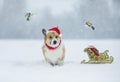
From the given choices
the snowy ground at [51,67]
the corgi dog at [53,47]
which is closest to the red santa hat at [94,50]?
the snowy ground at [51,67]

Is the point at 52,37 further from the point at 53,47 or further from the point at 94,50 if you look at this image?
the point at 94,50

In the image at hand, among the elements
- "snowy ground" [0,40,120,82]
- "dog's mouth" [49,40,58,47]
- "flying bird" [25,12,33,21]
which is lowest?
"snowy ground" [0,40,120,82]

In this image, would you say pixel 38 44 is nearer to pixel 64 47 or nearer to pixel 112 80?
pixel 64 47

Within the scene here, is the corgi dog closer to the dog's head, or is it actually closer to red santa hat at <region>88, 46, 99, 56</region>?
the dog's head

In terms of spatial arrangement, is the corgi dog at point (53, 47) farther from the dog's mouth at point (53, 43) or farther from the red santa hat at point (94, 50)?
the red santa hat at point (94, 50)

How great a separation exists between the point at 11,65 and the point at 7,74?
0.20 ft

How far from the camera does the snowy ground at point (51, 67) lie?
5.13ft

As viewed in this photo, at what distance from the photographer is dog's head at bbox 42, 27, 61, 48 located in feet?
5.20

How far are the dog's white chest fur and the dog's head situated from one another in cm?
3

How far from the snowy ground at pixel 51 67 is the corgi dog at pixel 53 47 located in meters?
0.03

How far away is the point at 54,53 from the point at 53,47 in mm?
41

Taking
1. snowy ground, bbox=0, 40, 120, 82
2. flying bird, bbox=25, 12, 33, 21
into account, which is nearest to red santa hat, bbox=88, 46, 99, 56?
snowy ground, bbox=0, 40, 120, 82

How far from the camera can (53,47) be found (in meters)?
1.59

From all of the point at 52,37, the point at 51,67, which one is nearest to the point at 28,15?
the point at 52,37
